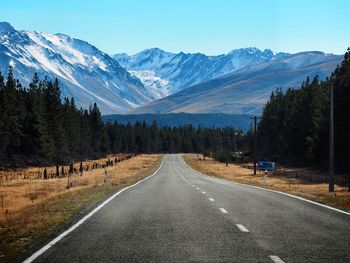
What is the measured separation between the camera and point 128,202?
2220 cm

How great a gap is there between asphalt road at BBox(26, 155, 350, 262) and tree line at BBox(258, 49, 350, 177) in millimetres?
19726

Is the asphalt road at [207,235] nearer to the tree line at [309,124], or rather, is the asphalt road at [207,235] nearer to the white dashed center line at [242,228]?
the white dashed center line at [242,228]

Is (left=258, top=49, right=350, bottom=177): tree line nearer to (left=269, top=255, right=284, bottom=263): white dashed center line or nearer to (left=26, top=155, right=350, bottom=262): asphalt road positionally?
(left=26, top=155, right=350, bottom=262): asphalt road

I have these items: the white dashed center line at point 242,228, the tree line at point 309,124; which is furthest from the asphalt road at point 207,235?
the tree line at point 309,124

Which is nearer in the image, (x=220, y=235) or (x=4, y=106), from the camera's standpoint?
(x=220, y=235)

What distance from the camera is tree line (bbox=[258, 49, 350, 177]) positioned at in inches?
2756

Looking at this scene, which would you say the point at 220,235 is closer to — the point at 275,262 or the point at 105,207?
the point at 275,262

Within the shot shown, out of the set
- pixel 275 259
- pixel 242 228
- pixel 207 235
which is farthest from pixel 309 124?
pixel 275 259

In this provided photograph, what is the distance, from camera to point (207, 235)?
1293 cm

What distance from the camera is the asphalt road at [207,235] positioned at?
405 inches

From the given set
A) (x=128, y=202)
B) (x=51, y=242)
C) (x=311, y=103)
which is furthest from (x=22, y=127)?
(x=51, y=242)

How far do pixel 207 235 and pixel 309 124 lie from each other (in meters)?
96.6

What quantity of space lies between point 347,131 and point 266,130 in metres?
80.6

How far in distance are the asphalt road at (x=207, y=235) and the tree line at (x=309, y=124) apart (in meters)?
19.7
